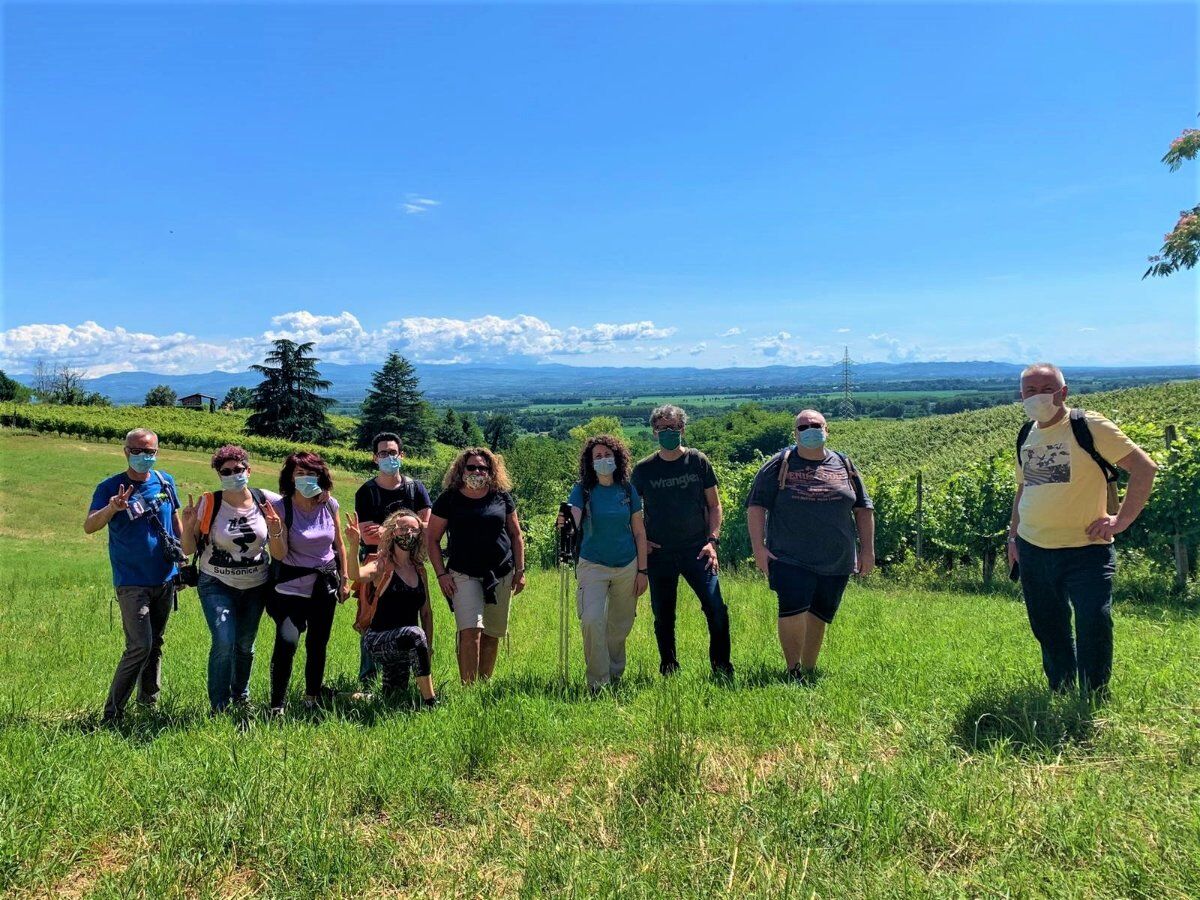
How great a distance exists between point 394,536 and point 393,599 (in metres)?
0.43

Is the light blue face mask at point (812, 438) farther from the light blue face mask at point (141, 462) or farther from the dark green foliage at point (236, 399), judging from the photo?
the dark green foliage at point (236, 399)

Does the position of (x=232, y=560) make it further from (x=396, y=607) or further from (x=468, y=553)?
(x=468, y=553)

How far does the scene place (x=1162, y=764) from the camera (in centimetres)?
320

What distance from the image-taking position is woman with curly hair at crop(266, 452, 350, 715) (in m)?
4.56

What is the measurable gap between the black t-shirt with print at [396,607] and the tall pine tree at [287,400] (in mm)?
75371

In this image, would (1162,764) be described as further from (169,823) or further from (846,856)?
(169,823)

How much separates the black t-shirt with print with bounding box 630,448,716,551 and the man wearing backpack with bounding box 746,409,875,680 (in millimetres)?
391

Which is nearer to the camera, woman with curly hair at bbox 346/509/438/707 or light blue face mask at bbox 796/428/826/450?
woman with curly hair at bbox 346/509/438/707

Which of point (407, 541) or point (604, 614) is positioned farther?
point (604, 614)

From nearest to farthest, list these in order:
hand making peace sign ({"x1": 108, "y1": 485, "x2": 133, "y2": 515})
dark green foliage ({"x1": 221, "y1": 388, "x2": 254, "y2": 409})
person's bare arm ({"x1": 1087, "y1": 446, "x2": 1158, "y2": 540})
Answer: person's bare arm ({"x1": 1087, "y1": 446, "x2": 1158, "y2": 540}) → hand making peace sign ({"x1": 108, "y1": 485, "x2": 133, "y2": 515}) → dark green foliage ({"x1": 221, "y1": 388, "x2": 254, "y2": 409})

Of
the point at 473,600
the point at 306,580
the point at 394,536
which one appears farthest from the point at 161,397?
the point at 473,600

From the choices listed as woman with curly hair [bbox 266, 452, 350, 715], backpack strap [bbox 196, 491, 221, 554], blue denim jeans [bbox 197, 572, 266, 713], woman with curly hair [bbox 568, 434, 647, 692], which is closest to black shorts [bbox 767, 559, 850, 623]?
woman with curly hair [bbox 568, 434, 647, 692]

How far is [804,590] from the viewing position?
4.80 metres

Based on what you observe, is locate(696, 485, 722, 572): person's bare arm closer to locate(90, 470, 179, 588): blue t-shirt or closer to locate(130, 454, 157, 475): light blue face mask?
locate(90, 470, 179, 588): blue t-shirt
